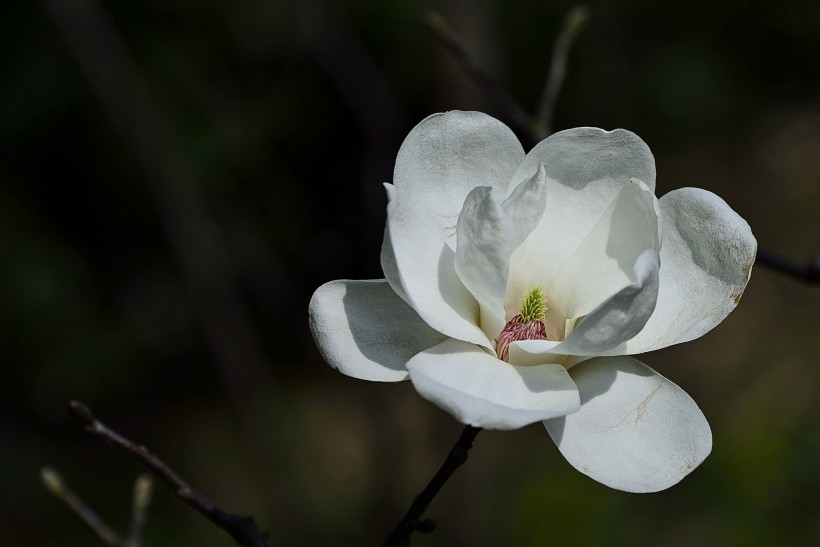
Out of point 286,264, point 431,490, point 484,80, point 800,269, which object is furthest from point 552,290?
point 286,264

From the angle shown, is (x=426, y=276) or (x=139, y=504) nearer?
(x=426, y=276)

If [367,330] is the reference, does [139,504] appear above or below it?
below

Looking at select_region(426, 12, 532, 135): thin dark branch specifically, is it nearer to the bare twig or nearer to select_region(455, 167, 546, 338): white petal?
the bare twig

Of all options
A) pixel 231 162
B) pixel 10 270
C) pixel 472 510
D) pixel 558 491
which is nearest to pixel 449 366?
pixel 472 510

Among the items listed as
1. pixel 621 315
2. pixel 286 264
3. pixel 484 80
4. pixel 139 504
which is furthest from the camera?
pixel 286 264

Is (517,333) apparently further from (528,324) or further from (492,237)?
(492,237)

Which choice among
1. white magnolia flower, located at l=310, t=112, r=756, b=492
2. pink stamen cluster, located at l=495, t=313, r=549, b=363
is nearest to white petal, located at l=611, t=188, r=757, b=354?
white magnolia flower, located at l=310, t=112, r=756, b=492

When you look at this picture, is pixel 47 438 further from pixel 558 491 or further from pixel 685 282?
pixel 685 282
